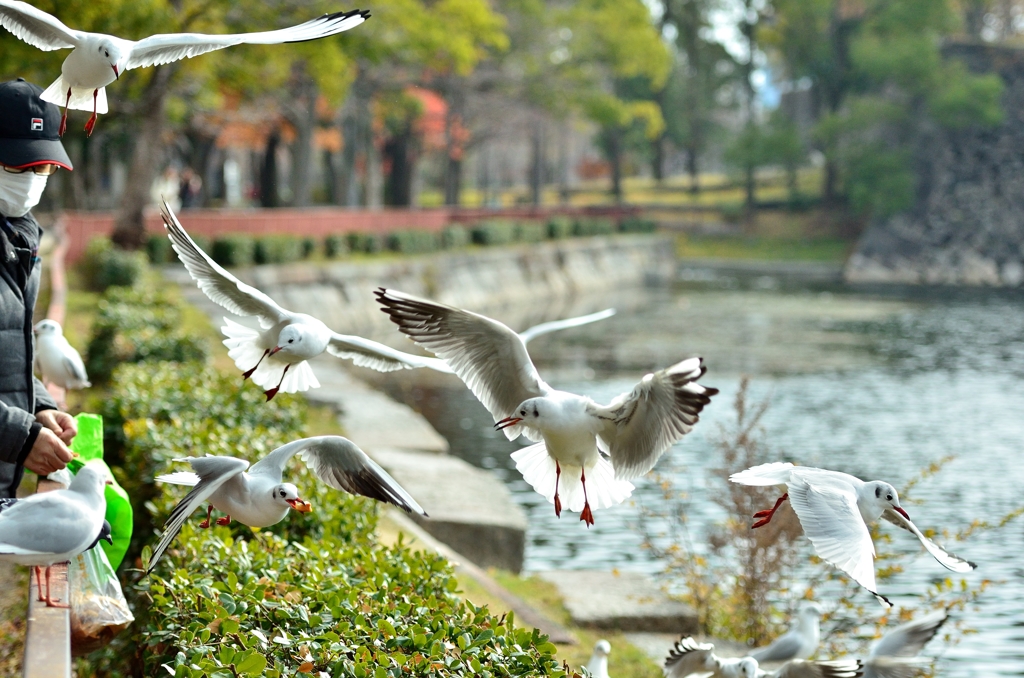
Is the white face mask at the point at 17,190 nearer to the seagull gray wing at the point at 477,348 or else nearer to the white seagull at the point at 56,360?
the seagull gray wing at the point at 477,348

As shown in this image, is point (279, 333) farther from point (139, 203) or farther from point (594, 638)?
point (139, 203)

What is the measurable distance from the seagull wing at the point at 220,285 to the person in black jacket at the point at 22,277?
54 centimetres

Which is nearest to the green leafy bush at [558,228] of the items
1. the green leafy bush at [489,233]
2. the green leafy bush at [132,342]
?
the green leafy bush at [489,233]

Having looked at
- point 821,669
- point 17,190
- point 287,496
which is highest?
point 17,190

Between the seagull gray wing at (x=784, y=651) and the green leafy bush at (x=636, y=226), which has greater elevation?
the green leafy bush at (x=636, y=226)

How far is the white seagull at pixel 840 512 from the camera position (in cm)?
237

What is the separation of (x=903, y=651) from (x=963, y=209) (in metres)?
35.9

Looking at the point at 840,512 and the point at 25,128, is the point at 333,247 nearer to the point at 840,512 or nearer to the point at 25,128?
the point at 25,128

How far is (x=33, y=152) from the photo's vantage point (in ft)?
9.52

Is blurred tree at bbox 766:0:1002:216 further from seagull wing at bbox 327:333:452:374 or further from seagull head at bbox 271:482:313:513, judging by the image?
seagull head at bbox 271:482:313:513

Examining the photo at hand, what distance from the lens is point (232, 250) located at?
17.5 m

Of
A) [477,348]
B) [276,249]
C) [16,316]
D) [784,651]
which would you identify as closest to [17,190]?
[16,316]

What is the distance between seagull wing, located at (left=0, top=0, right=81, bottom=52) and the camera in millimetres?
2555

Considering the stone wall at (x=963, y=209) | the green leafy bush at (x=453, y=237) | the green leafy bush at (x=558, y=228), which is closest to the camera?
the green leafy bush at (x=453, y=237)
